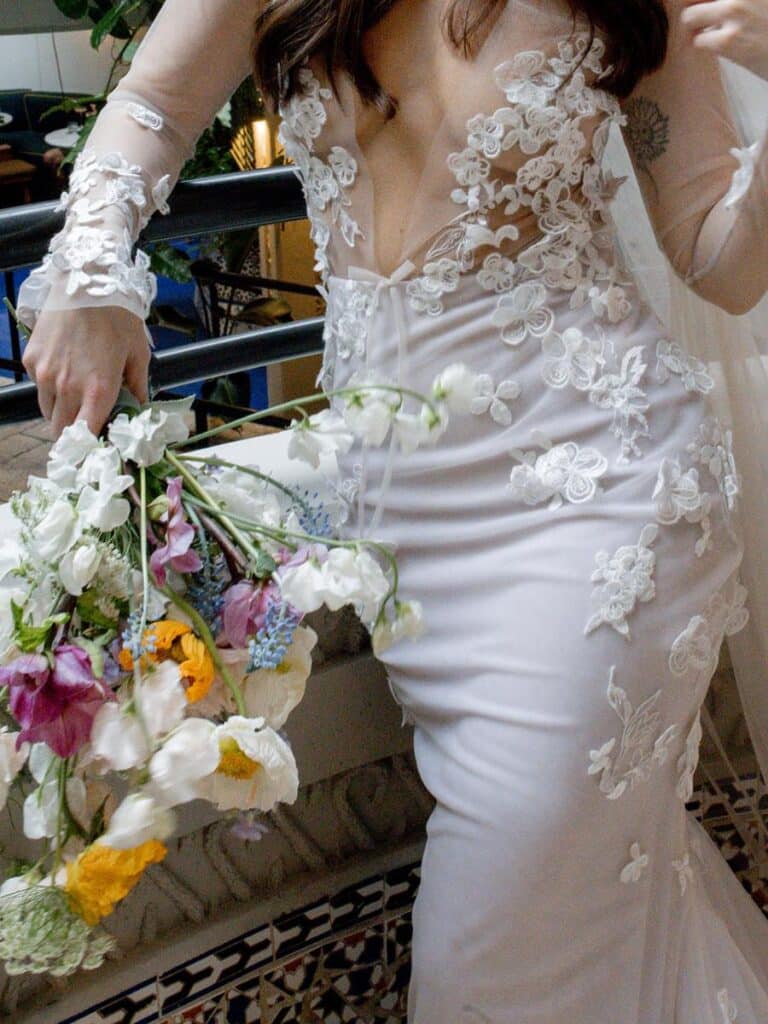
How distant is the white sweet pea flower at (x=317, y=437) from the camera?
0.84 metres

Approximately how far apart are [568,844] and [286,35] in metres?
0.82

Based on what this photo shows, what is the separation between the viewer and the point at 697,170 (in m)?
1.33

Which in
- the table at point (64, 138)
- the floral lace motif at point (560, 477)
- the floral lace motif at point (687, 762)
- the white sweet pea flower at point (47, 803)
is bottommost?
the floral lace motif at point (687, 762)

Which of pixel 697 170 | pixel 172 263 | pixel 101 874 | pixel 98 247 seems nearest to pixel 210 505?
pixel 101 874

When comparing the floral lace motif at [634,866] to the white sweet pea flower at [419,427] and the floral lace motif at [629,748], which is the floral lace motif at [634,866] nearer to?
the floral lace motif at [629,748]

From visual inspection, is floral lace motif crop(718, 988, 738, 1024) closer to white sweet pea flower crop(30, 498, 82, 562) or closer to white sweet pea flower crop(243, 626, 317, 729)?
white sweet pea flower crop(243, 626, 317, 729)

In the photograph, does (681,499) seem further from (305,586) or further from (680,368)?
(305,586)

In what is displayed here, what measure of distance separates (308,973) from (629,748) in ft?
1.83

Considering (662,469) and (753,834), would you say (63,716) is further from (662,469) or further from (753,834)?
(753,834)

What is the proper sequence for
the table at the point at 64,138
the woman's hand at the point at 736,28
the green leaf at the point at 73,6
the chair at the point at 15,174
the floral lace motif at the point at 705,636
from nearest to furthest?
1. the woman's hand at the point at 736,28
2. the floral lace motif at the point at 705,636
3. the green leaf at the point at 73,6
4. the table at the point at 64,138
5. the chair at the point at 15,174

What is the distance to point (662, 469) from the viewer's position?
1238 mm

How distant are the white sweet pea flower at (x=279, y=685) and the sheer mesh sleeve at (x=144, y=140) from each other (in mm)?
462

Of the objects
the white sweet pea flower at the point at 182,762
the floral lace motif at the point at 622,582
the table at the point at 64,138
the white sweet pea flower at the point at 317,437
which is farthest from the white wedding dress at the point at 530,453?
the table at the point at 64,138

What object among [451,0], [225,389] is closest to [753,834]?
[451,0]
